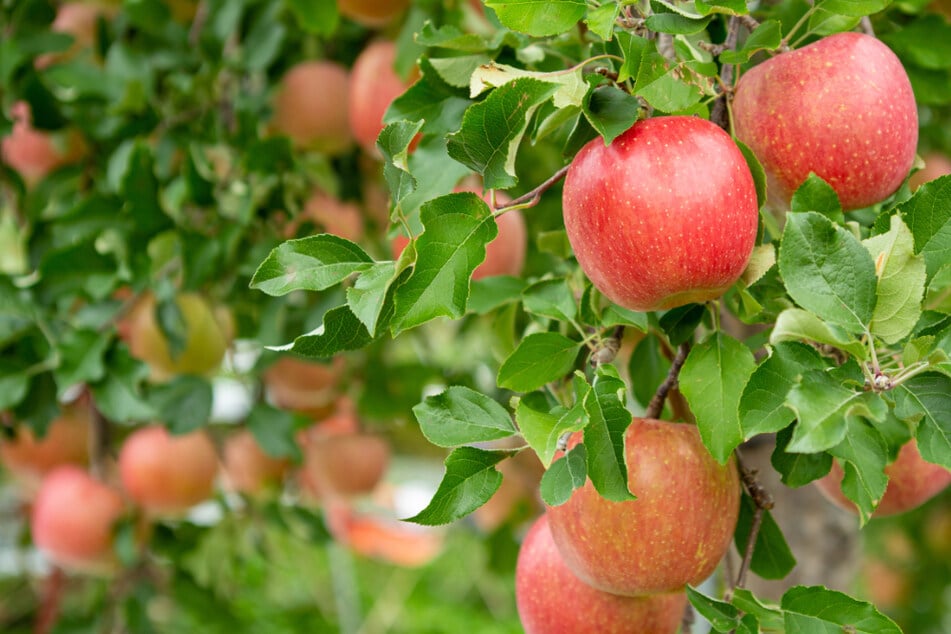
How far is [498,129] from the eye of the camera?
519 millimetres

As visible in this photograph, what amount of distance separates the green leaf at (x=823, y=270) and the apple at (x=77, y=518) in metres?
1.03

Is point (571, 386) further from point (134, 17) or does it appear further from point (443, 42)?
point (134, 17)

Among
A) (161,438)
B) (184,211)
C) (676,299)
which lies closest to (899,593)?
(161,438)

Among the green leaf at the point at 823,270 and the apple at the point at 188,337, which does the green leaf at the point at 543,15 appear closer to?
the green leaf at the point at 823,270

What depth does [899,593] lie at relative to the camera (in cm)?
226

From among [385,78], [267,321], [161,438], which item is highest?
[385,78]

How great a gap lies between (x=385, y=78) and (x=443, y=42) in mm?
433

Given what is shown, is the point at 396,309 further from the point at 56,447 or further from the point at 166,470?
the point at 56,447

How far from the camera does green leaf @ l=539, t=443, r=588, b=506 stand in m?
0.51

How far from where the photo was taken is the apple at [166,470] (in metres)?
1.26

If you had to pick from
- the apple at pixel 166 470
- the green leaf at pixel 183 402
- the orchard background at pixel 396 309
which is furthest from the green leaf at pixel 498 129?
the apple at pixel 166 470

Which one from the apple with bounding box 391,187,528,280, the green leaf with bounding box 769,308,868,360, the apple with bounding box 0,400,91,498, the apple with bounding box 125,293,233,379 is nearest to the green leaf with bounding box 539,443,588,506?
the green leaf with bounding box 769,308,868,360

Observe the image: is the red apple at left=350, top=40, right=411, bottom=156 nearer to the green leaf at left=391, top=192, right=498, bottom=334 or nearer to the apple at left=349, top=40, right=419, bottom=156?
the apple at left=349, top=40, right=419, bottom=156

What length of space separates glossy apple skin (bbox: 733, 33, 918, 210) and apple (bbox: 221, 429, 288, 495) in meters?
0.96
